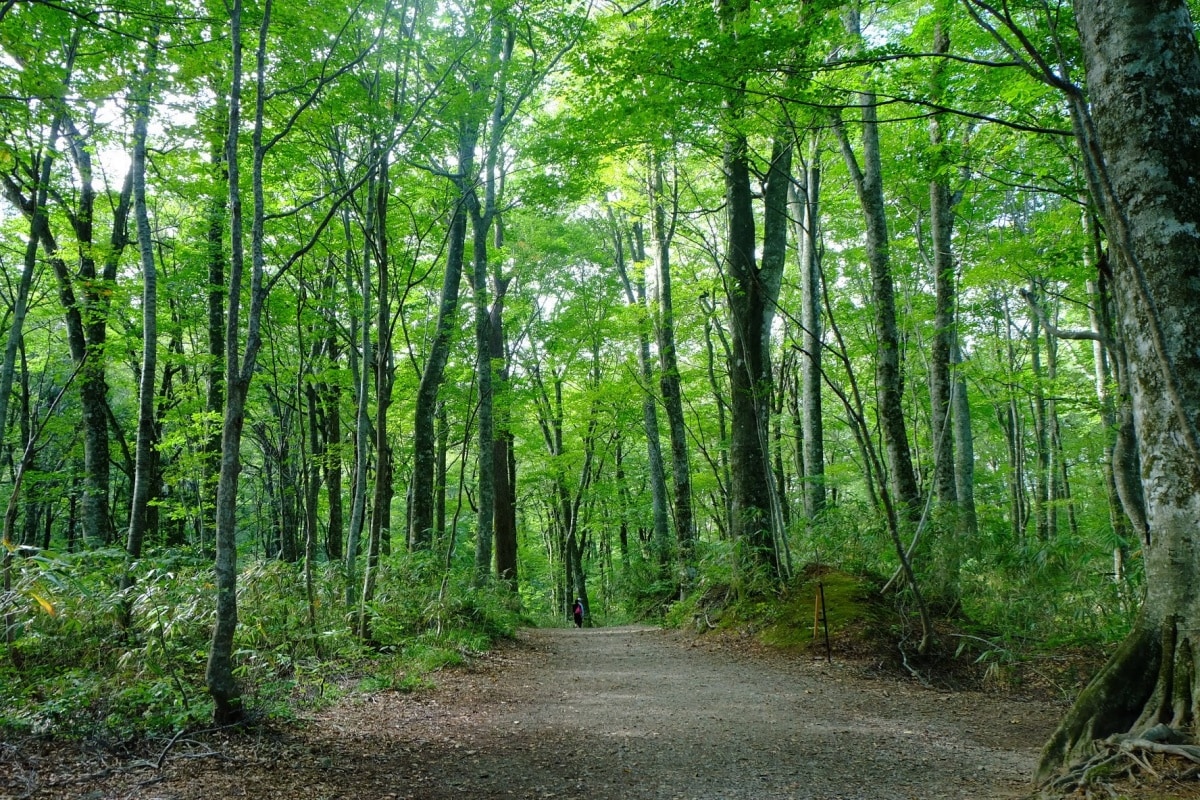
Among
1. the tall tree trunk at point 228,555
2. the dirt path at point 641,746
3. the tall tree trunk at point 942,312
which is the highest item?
the tall tree trunk at point 942,312

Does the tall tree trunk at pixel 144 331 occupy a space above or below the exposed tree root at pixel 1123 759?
above

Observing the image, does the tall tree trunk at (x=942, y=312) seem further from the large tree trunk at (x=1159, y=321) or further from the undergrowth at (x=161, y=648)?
the undergrowth at (x=161, y=648)

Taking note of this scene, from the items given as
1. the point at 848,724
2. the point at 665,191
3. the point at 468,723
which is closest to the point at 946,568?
the point at 848,724

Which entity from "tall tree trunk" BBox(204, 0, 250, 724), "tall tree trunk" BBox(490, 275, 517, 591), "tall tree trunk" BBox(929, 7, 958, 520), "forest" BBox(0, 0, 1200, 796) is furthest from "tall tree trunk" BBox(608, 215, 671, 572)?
"tall tree trunk" BBox(204, 0, 250, 724)

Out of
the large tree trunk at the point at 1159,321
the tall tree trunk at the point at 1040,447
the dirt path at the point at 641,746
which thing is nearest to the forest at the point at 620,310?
the large tree trunk at the point at 1159,321

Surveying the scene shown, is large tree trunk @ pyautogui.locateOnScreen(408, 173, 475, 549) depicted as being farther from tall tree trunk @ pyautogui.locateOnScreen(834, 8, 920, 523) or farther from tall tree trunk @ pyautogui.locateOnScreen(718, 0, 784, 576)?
tall tree trunk @ pyautogui.locateOnScreen(834, 8, 920, 523)

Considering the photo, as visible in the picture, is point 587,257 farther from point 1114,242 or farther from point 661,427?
point 1114,242

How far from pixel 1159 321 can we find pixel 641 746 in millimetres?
3963

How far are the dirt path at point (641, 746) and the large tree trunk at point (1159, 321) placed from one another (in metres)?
0.82

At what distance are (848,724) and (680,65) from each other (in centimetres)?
584

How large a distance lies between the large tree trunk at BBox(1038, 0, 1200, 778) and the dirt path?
819mm

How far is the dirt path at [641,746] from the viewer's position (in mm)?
3521

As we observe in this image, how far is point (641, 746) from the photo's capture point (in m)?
4.44

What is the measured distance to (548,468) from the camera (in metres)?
21.1
